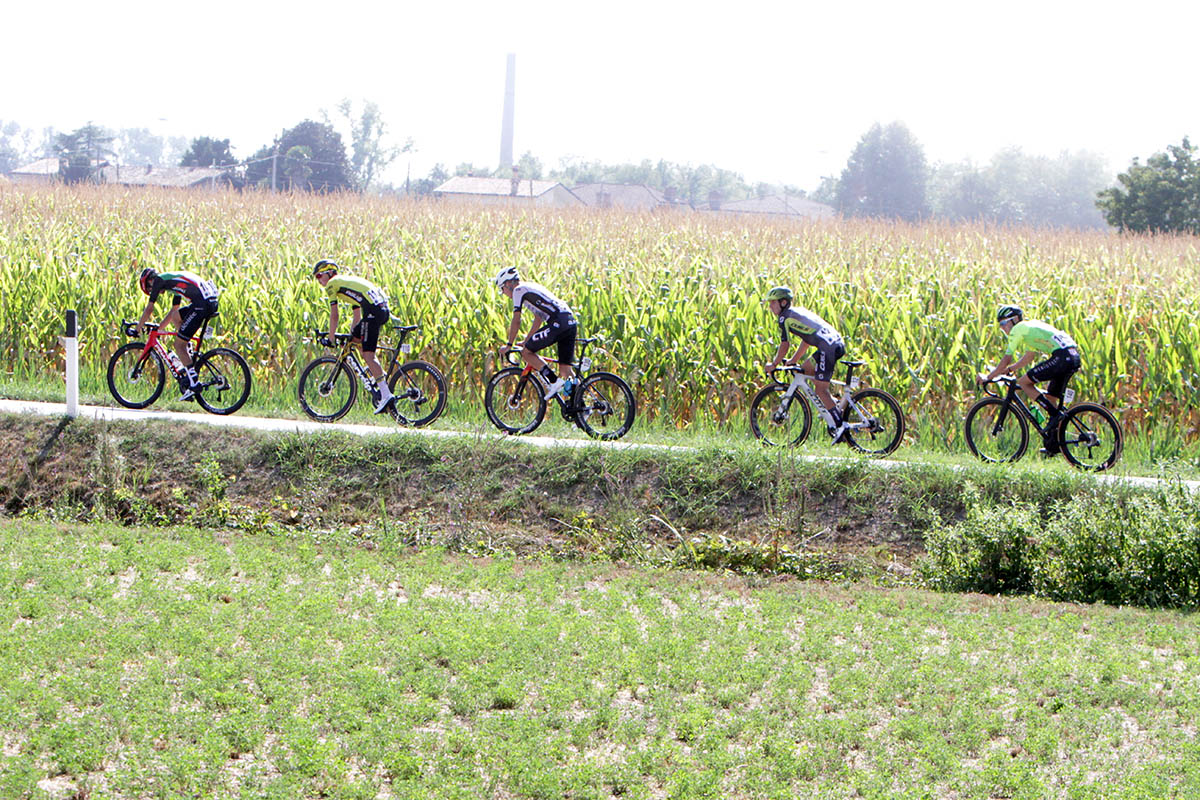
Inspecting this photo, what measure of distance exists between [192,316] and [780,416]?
699cm

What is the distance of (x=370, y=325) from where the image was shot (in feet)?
45.0

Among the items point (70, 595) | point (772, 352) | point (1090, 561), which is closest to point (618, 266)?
point (772, 352)

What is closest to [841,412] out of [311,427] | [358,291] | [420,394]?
[420,394]

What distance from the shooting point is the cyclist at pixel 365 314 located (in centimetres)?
1363

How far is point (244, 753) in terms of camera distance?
5586 millimetres

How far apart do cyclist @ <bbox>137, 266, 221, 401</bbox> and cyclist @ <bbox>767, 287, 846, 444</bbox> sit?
6658mm

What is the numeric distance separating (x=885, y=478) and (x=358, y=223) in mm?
25466

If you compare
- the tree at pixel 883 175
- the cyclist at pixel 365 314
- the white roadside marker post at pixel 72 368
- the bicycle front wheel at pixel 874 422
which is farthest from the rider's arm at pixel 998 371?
the tree at pixel 883 175

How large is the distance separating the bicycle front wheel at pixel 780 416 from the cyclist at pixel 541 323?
2.12 metres

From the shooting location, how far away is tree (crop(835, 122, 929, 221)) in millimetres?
97250

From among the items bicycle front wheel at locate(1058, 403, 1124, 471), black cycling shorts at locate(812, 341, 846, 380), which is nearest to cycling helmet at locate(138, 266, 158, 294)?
black cycling shorts at locate(812, 341, 846, 380)

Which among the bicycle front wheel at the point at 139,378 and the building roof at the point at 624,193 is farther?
the building roof at the point at 624,193

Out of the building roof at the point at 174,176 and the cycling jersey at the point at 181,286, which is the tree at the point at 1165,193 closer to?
the cycling jersey at the point at 181,286

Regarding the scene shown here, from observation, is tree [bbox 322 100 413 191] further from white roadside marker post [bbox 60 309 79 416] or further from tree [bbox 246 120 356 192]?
white roadside marker post [bbox 60 309 79 416]
